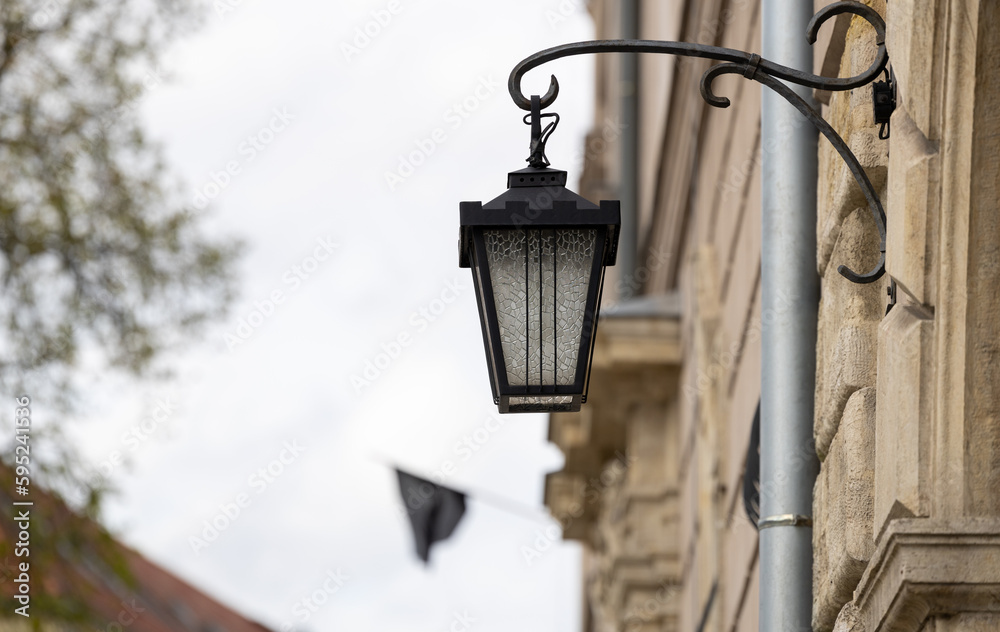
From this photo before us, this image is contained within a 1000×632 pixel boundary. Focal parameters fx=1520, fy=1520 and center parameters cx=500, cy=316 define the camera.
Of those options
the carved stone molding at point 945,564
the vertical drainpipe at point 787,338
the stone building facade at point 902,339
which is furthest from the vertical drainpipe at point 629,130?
the carved stone molding at point 945,564

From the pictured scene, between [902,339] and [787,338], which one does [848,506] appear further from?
[787,338]

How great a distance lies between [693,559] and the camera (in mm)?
10289

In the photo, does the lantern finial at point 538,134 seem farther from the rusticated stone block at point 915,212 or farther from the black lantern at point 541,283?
the rusticated stone block at point 915,212

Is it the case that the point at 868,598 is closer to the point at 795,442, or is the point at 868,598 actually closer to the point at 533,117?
the point at 795,442

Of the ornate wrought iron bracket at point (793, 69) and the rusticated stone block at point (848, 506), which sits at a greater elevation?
the ornate wrought iron bracket at point (793, 69)

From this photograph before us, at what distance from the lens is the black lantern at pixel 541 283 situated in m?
3.77

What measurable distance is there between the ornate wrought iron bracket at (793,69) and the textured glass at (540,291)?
0.39 meters

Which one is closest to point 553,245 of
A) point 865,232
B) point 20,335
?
point 865,232

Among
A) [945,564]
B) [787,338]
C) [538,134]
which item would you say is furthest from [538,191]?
[945,564]

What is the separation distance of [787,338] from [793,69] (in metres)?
1.13

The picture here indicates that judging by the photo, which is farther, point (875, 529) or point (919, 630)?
point (875, 529)

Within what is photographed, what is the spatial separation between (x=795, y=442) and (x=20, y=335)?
248 inches

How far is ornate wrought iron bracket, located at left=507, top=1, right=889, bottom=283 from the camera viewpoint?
11.6 ft

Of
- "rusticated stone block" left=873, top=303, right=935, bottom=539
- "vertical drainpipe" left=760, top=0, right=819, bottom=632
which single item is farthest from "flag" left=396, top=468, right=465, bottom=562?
"rusticated stone block" left=873, top=303, right=935, bottom=539
